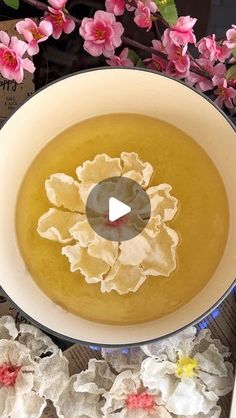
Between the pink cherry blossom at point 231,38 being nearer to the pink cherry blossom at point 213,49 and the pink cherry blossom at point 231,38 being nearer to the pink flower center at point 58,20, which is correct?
the pink cherry blossom at point 213,49

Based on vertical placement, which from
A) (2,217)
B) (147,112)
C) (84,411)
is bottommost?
(84,411)

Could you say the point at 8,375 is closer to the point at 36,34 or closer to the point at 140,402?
the point at 140,402

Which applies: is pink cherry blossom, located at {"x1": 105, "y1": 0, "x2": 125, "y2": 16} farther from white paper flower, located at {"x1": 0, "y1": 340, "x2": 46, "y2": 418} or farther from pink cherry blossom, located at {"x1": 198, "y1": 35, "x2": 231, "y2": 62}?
white paper flower, located at {"x1": 0, "y1": 340, "x2": 46, "y2": 418}

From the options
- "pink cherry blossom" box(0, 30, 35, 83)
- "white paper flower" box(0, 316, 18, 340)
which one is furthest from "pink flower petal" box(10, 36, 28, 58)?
"white paper flower" box(0, 316, 18, 340)

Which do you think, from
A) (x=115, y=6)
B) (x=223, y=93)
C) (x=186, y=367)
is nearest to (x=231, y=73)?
(x=223, y=93)

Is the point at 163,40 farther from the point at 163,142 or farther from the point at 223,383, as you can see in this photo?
the point at 223,383

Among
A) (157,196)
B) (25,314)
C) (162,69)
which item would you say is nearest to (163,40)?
(162,69)
